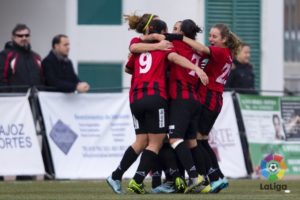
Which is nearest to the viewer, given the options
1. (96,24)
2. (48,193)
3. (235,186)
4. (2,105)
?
(48,193)

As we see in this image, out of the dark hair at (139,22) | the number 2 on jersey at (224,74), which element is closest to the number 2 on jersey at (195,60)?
the number 2 on jersey at (224,74)

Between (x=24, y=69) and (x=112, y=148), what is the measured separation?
1.69m

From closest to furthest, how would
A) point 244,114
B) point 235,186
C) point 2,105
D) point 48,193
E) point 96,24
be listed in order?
point 48,193 < point 235,186 < point 2,105 < point 244,114 < point 96,24

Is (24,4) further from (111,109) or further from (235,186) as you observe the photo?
(235,186)

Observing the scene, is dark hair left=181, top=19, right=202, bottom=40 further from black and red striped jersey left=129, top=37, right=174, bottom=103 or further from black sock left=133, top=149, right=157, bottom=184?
black sock left=133, top=149, right=157, bottom=184

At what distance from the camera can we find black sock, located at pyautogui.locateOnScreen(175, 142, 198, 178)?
564 inches

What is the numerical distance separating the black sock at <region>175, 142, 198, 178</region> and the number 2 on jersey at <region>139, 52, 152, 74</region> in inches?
35.0

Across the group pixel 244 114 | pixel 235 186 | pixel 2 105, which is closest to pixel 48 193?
pixel 235 186

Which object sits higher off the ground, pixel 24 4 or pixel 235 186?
pixel 24 4

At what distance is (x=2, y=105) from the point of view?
1861cm

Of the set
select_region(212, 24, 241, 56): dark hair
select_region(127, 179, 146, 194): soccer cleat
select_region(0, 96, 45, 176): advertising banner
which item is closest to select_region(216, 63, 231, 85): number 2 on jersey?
select_region(212, 24, 241, 56): dark hair

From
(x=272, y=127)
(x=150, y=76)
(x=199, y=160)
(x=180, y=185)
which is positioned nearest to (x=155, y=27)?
(x=150, y=76)

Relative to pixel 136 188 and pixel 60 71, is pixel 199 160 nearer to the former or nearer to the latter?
pixel 136 188

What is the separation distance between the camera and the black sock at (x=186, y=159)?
1433 cm
